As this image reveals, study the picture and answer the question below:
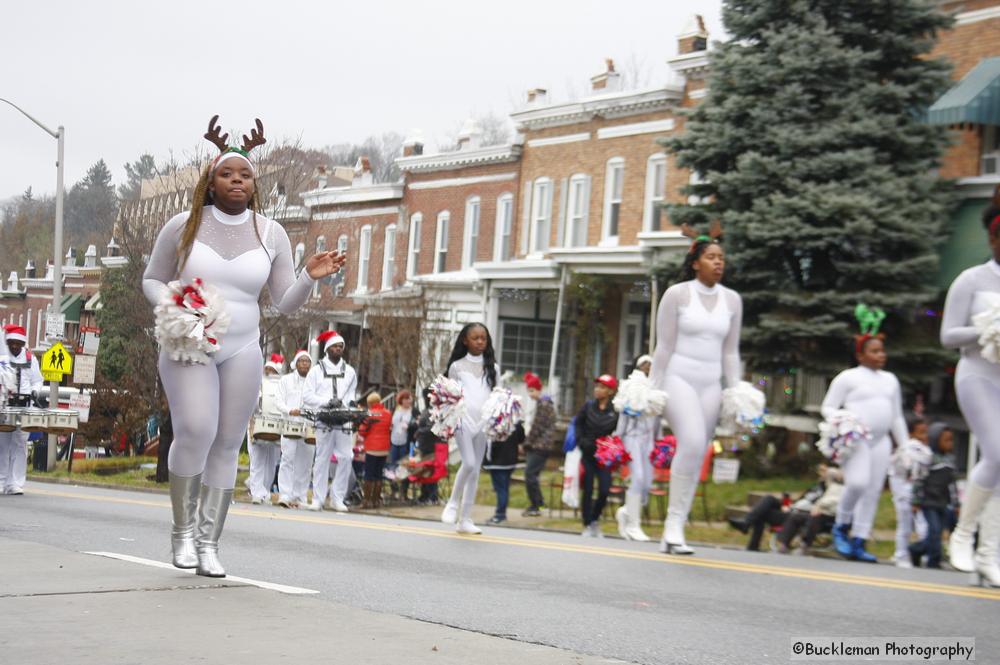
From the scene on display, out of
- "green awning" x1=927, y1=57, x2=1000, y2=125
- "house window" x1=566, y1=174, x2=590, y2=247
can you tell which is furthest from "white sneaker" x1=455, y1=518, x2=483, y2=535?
"house window" x1=566, y1=174, x2=590, y2=247

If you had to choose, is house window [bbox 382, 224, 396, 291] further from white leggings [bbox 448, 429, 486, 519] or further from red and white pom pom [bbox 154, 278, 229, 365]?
red and white pom pom [bbox 154, 278, 229, 365]

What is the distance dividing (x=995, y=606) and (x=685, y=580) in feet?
6.01

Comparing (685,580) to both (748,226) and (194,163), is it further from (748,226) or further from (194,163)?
(194,163)

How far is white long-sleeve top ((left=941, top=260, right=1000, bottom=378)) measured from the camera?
8812 millimetres

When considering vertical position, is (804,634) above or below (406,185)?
below

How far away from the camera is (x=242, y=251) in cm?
754

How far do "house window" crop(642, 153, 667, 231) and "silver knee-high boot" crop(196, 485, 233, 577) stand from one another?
1071 inches

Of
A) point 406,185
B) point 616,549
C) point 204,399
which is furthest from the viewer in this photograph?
point 406,185

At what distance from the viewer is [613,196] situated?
35938 millimetres

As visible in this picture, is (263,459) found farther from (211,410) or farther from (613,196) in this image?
(613,196)

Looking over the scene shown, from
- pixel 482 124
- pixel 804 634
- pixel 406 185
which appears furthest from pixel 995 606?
pixel 482 124

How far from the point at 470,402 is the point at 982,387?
5503mm

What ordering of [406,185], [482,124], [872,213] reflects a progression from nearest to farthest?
1. [872,213]
2. [406,185]
3. [482,124]

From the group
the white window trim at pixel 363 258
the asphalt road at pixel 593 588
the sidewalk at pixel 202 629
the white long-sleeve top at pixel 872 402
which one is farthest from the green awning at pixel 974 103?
the white window trim at pixel 363 258
